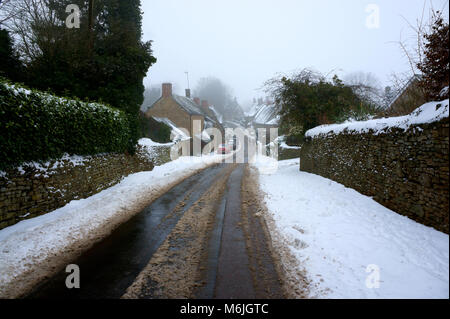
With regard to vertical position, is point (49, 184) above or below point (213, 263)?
above

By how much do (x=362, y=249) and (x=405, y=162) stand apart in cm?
241

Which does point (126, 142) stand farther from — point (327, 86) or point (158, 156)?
point (327, 86)

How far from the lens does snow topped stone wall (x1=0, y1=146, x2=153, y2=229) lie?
5.94 meters

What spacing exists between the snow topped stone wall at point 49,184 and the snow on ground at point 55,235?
0.93ft

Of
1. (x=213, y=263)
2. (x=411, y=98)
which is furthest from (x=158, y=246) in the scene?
(x=411, y=98)

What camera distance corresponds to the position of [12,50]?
12484mm

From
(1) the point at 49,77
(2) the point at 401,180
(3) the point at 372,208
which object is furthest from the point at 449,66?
(1) the point at 49,77

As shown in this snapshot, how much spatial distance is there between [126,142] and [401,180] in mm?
12534

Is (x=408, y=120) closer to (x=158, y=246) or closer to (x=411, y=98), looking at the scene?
(x=411, y=98)

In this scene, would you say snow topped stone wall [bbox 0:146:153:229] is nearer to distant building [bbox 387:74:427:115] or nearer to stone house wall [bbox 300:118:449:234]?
stone house wall [bbox 300:118:449:234]

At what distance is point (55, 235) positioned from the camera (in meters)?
5.52

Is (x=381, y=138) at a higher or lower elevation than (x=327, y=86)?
lower

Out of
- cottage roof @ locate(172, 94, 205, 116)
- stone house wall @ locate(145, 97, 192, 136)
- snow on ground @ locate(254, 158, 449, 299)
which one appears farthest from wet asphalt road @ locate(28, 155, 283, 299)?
cottage roof @ locate(172, 94, 205, 116)

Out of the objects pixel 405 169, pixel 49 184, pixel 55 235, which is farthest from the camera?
pixel 49 184
